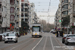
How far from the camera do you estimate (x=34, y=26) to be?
54500mm

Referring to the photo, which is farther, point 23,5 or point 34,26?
point 23,5

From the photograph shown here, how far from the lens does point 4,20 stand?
2697 inches

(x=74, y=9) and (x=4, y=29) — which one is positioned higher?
(x=74, y=9)

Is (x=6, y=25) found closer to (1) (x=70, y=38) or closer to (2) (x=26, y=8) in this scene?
(1) (x=70, y=38)

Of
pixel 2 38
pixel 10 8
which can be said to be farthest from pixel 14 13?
pixel 2 38

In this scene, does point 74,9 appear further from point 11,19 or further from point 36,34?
point 11,19

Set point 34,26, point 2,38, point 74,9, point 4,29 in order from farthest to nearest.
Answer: point 4,29 < point 74,9 < point 34,26 < point 2,38

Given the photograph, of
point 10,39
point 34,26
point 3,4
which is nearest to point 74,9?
point 34,26

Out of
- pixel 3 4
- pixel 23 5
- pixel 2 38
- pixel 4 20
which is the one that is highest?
pixel 23 5

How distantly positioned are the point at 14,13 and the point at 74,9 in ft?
102

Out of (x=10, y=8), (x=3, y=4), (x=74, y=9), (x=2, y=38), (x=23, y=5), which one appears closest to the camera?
(x=2, y=38)

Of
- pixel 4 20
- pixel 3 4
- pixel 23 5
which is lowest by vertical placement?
pixel 4 20

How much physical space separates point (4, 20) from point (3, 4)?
5907mm

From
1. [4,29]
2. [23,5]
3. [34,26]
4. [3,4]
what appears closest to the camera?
[34,26]
